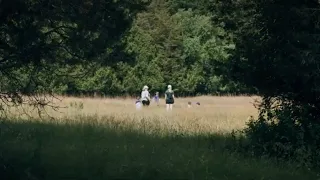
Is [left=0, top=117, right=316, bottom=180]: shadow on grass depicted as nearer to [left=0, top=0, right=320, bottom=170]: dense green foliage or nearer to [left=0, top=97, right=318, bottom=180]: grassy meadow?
[left=0, top=97, right=318, bottom=180]: grassy meadow

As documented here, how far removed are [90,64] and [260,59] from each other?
4.15 m

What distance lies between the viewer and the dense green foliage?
6.91 metres

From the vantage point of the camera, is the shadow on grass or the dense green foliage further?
the shadow on grass

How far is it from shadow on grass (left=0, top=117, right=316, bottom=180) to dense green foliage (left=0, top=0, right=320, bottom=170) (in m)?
1.08

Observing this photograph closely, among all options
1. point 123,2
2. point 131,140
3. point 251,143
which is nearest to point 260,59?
point 251,143

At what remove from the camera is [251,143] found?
10.3 metres

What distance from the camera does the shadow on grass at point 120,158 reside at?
7750 mm

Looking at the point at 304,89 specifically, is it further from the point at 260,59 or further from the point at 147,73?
the point at 147,73

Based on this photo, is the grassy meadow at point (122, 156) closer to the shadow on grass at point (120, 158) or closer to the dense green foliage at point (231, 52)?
the shadow on grass at point (120, 158)

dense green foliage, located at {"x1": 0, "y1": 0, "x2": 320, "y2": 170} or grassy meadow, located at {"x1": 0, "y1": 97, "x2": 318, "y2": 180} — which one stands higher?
dense green foliage, located at {"x1": 0, "y1": 0, "x2": 320, "y2": 170}

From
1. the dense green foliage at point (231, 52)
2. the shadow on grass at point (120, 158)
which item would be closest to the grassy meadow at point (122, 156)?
the shadow on grass at point (120, 158)

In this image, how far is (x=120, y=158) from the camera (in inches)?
339

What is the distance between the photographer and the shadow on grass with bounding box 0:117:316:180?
775cm

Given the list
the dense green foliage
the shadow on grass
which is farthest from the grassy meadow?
the dense green foliage
